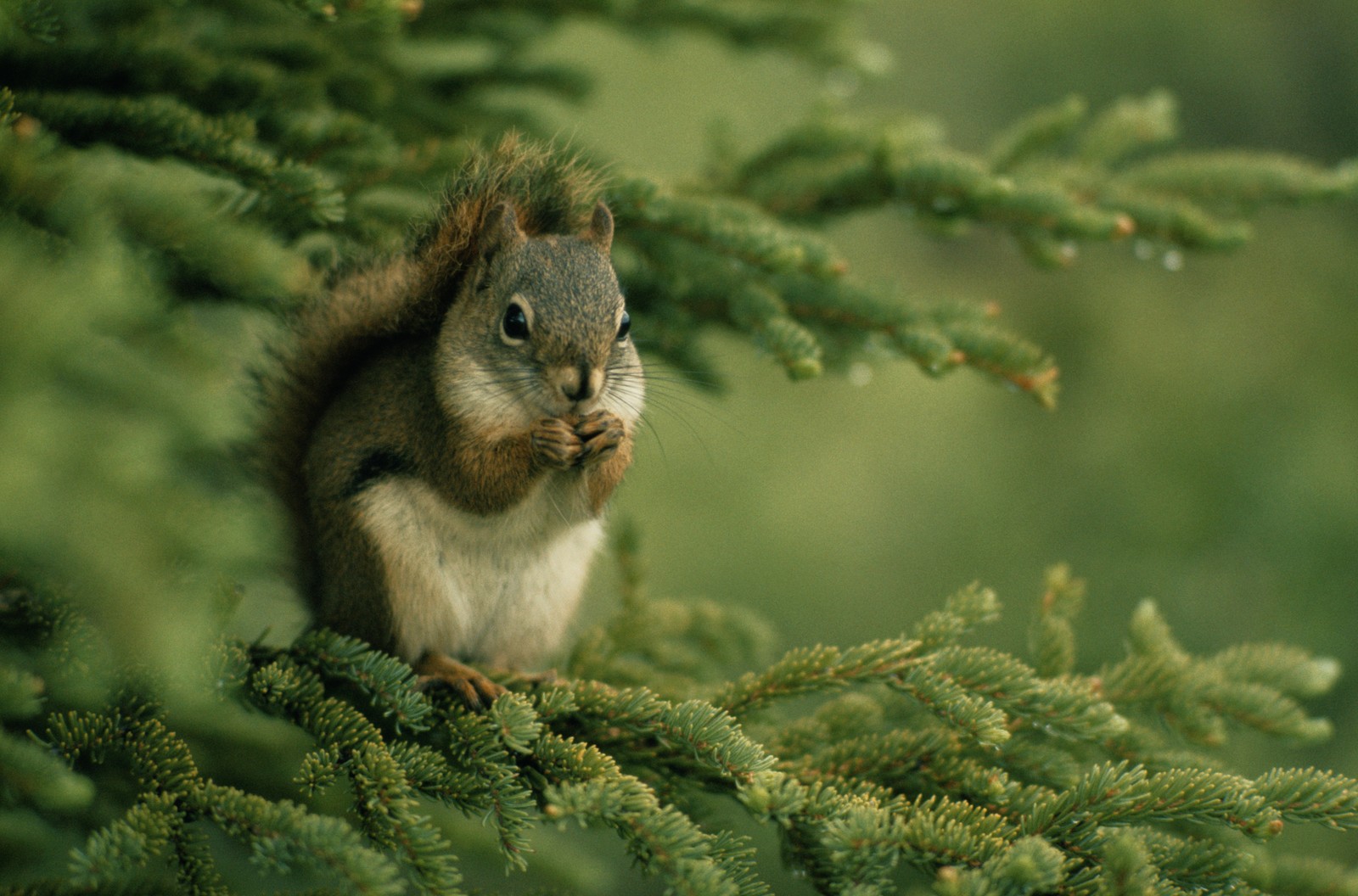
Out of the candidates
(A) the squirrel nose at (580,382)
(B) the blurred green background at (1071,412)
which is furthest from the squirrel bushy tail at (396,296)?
(B) the blurred green background at (1071,412)

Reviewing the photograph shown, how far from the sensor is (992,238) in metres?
4.74

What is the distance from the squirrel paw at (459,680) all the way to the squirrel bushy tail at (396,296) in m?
0.28

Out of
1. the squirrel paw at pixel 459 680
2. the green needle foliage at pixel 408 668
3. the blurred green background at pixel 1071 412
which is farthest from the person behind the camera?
the blurred green background at pixel 1071 412

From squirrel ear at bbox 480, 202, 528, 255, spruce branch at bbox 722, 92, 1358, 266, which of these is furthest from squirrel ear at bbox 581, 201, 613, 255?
spruce branch at bbox 722, 92, 1358, 266

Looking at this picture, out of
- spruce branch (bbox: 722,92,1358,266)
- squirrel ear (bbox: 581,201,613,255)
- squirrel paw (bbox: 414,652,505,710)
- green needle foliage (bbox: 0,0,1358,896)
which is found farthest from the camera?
spruce branch (bbox: 722,92,1358,266)

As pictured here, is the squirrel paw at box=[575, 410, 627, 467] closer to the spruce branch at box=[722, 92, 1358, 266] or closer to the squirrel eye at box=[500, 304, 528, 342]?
the squirrel eye at box=[500, 304, 528, 342]

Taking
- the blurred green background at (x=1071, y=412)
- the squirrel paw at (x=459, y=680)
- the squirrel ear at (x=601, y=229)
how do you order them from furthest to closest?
the blurred green background at (x=1071, y=412), the squirrel ear at (x=601, y=229), the squirrel paw at (x=459, y=680)

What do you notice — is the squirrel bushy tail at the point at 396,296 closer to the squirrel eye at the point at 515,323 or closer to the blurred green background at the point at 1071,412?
the squirrel eye at the point at 515,323

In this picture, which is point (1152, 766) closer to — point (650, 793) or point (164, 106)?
point (650, 793)

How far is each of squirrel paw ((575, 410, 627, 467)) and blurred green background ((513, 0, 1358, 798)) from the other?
4.91 ft

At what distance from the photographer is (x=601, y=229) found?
1.66 metres

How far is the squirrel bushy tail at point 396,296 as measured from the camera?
166 cm

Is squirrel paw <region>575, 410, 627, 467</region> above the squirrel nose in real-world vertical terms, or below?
below

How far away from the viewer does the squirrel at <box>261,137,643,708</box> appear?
1.63 metres
